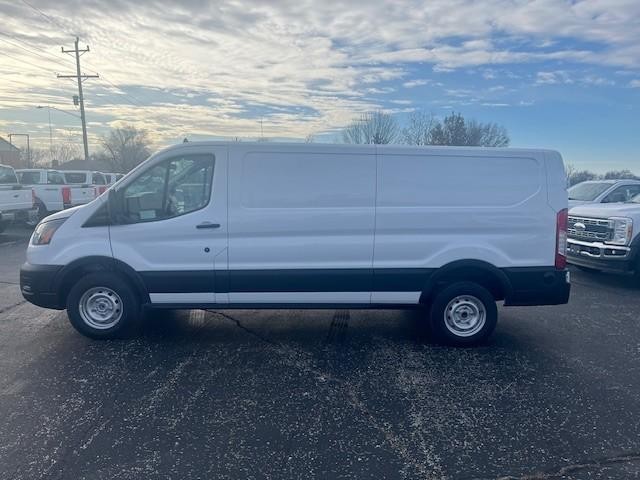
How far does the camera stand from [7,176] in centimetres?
1374

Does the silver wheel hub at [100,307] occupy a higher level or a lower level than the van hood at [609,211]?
lower

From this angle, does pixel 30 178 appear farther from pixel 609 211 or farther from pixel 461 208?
pixel 609 211

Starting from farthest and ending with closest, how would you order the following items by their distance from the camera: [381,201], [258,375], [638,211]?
[638,211] → [381,201] → [258,375]

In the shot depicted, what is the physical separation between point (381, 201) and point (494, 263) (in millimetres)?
1385

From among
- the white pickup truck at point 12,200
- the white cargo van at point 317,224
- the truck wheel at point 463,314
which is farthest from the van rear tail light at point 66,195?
the truck wheel at point 463,314

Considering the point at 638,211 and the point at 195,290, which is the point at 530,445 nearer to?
the point at 195,290

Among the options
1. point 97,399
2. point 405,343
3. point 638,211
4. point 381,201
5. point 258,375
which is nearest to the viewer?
point 97,399

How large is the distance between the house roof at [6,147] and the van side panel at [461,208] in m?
82.0

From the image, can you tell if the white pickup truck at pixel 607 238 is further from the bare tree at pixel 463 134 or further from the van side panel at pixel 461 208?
the bare tree at pixel 463 134

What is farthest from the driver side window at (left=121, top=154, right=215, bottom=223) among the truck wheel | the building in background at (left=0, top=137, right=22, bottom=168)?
the building in background at (left=0, top=137, right=22, bottom=168)

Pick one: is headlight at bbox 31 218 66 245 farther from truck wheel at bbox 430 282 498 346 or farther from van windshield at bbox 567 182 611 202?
van windshield at bbox 567 182 611 202

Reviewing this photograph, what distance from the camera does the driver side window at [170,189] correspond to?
4.96 metres

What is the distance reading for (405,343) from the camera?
Result: 529 cm

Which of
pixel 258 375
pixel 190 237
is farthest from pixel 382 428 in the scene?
pixel 190 237
